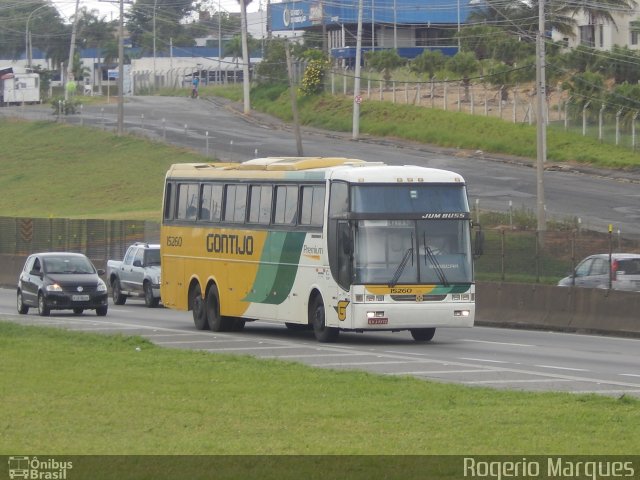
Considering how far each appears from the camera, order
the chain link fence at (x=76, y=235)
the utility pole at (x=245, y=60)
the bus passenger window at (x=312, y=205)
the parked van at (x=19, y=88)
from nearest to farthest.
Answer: the bus passenger window at (x=312, y=205)
the chain link fence at (x=76, y=235)
the utility pole at (x=245, y=60)
the parked van at (x=19, y=88)

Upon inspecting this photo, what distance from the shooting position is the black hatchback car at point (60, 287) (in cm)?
3250

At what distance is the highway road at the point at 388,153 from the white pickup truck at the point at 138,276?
1115cm

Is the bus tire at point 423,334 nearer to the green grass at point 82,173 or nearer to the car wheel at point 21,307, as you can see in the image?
the car wheel at point 21,307

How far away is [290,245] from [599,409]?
12.9 metres

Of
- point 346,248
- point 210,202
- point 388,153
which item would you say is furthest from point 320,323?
point 388,153

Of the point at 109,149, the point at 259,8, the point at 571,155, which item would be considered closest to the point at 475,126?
the point at 571,155

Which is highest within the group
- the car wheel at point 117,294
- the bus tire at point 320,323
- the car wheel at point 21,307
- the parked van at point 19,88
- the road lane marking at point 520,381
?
the parked van at point 19,88

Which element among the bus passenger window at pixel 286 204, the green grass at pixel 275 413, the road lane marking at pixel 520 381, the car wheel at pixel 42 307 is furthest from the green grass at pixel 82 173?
the green grass at pixel 275 413

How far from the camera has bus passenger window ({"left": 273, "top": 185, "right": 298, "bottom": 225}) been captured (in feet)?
83.2

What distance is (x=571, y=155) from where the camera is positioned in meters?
63.8

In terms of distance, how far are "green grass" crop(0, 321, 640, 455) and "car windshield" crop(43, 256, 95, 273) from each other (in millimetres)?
16158

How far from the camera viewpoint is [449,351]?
22625 millimetres

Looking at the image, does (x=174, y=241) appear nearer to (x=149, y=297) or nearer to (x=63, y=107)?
(x=149, y=297)

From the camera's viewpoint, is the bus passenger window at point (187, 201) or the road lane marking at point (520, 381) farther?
the bus passenger window at point (187, 201)
